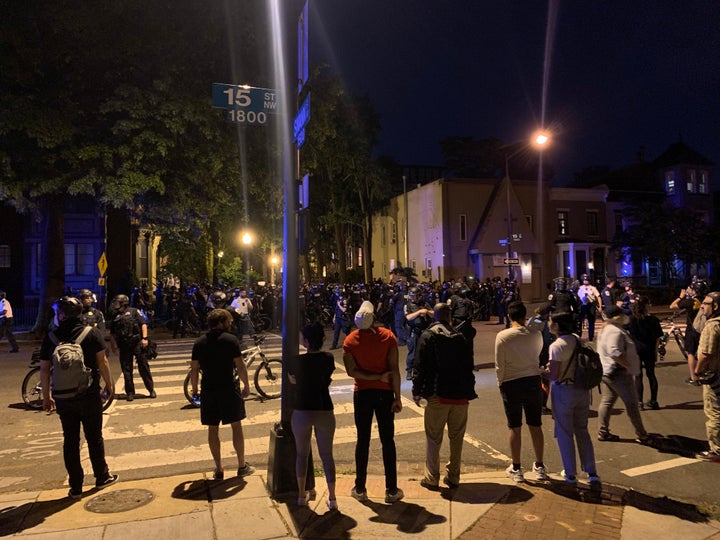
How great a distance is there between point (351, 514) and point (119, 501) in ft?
7.21

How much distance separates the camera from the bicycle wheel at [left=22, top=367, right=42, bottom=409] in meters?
9.22

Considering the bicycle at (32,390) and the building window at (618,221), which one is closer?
the bicycle at (32,390)

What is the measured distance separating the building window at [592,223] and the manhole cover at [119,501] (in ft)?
124

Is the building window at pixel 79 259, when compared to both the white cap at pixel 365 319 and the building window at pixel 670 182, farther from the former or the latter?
the building window at pixel 670 182

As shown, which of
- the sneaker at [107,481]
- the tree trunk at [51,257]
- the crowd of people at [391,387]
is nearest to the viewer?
the crowd of people at [391,387]

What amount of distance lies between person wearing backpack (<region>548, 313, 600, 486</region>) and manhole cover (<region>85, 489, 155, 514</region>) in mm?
4010

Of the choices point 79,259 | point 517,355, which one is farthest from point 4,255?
point 517,355

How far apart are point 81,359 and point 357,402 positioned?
269 centimetres

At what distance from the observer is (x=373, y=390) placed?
515cm

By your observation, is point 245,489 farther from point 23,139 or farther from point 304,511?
point 23,139

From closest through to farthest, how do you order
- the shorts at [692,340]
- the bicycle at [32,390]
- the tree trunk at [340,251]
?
the shorts at [692,340] < the bicycle at [32,390] < the tree trunk at [340,251]

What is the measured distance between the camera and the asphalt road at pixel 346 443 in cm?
601

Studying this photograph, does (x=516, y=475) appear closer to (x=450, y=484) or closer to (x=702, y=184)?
(x=450, y=484)

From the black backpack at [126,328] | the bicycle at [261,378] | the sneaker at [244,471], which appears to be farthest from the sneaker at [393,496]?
the black backpack at [126,328]
